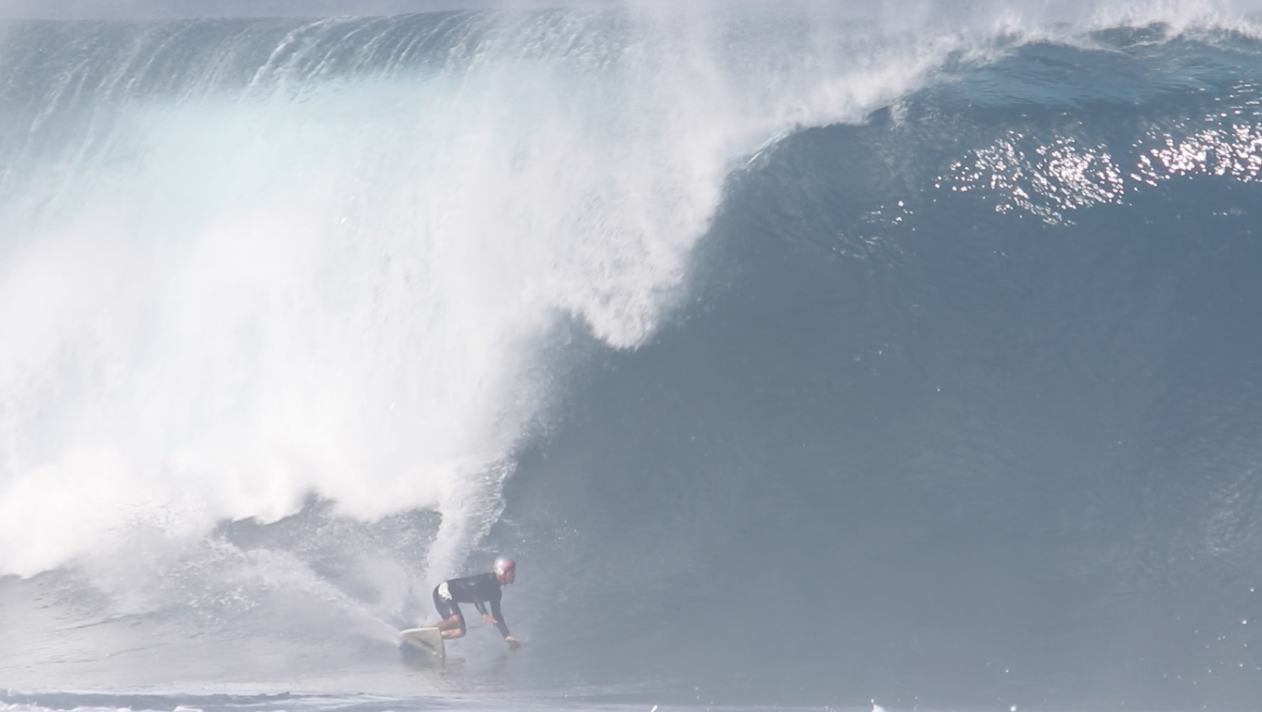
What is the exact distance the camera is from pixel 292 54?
517 inches

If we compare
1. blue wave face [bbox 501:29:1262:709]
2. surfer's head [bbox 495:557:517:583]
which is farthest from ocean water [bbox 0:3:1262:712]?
surfer's head [bbox 495:557:517:583]

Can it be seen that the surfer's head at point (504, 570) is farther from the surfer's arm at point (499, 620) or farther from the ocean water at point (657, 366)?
the ocean water at point (657, 366)

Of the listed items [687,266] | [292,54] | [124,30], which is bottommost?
[687,266]

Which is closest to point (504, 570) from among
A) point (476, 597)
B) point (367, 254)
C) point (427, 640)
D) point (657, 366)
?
point (476, 597)

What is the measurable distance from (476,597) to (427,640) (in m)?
0.43

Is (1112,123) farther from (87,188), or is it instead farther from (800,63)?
(87,188)

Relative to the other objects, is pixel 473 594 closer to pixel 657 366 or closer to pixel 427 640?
pixel 427 640

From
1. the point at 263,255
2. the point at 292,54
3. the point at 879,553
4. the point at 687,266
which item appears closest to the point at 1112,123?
the point at 687,266

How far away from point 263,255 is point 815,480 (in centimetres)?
600

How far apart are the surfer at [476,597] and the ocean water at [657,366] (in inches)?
11.3

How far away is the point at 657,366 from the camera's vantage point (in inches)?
382

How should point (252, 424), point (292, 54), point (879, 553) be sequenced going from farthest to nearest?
point (292, 54), point (252, 424), point (879, 553)

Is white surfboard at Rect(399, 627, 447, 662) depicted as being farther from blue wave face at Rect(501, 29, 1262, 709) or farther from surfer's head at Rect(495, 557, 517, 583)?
blue wave face at Rect(501, 29, 1262, 709)

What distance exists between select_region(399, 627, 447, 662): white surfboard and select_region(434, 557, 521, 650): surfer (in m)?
0.08
